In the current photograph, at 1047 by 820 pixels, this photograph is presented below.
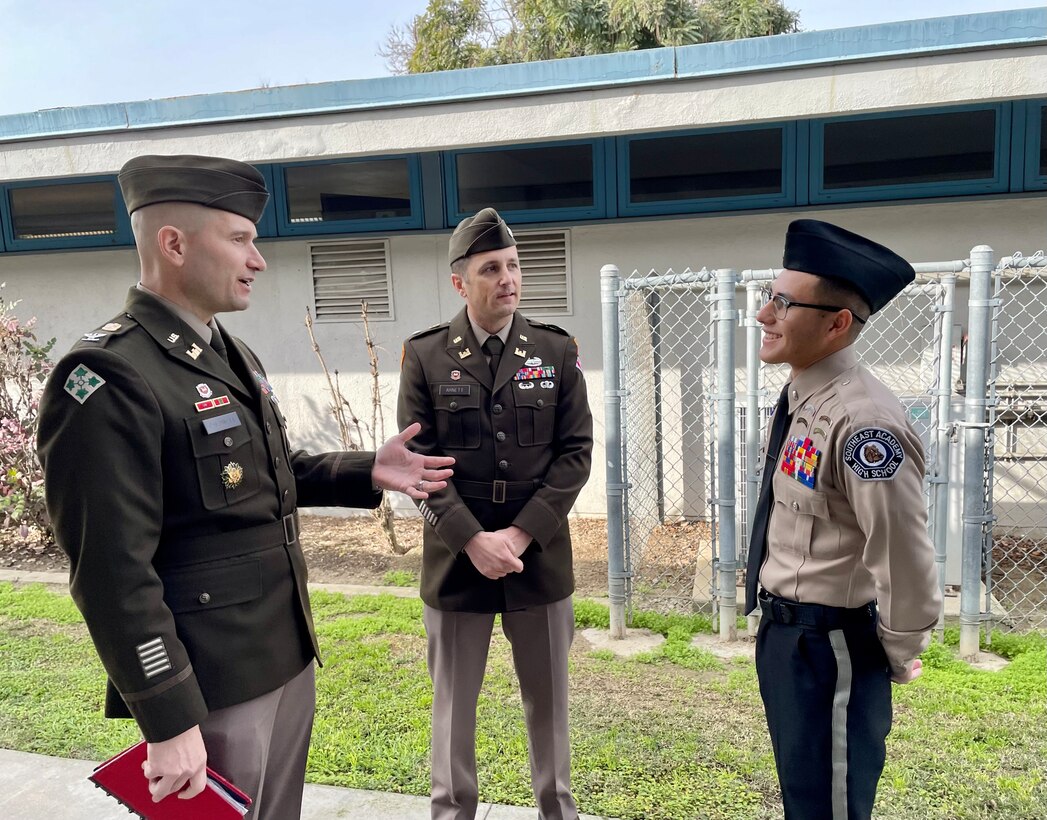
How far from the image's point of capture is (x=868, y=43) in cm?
479

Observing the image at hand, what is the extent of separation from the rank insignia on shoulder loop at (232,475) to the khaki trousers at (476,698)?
109cm

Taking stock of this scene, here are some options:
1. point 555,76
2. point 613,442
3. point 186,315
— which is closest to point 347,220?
point 555,76

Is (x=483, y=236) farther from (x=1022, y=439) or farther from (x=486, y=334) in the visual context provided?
(x=1022, y=439)

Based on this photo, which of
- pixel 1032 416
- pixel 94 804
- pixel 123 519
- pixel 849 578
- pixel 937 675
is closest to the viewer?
pixel 123 519

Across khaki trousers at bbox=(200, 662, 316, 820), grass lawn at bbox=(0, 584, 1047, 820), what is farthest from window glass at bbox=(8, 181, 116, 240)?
khaki trousers at bbox=(200, 662, 316, 820)

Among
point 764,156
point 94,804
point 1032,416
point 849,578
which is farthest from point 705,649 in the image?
point 764,156

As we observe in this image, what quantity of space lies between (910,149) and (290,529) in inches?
224

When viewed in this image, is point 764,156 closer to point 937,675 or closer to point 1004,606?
point 1004,606

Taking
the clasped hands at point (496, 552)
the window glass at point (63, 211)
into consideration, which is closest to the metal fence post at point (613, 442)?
the clasped hands at point (496, 552)

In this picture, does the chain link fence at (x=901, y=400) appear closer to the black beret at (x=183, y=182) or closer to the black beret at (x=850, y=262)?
the black beret at (x=850, y=262)

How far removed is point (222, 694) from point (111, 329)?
0.86 meters

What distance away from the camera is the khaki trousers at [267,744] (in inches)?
71.5

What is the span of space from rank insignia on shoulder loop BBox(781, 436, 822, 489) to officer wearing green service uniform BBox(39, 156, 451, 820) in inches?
51.6

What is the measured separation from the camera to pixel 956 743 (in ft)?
10.7
